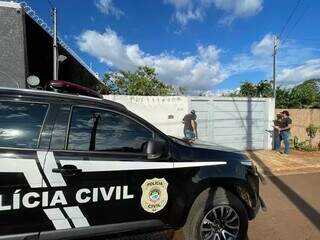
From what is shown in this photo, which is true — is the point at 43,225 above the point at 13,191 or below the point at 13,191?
below

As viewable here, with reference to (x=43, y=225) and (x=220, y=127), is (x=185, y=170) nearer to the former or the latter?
(x=43, y=225)

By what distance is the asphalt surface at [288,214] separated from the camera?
547 centimetres

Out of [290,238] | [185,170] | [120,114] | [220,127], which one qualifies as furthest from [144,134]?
[220,127]

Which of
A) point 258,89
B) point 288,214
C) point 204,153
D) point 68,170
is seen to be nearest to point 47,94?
point 68,170

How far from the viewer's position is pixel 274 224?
6.02 m

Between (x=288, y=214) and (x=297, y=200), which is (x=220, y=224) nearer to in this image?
(x=288, y=214)

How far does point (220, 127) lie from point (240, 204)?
10348mm

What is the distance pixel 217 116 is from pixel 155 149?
1106 cm

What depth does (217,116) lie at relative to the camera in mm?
14805

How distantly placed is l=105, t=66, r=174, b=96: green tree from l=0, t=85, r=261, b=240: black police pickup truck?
14.7 m

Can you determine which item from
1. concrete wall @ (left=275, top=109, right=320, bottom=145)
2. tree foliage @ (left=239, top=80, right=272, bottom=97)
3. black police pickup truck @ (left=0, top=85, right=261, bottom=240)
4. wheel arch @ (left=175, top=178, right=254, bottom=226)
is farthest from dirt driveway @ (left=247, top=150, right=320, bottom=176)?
tree foliage @ (left=239, top=80, right=272, bottom=97)

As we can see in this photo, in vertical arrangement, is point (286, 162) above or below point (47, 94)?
below

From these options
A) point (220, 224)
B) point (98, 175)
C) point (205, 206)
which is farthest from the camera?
point (220, 224)

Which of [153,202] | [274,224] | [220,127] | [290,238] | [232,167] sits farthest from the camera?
[220,127]
